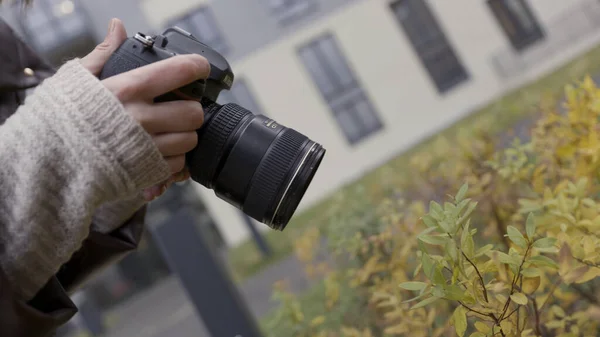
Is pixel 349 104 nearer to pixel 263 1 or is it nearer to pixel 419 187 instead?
pixel 263 1

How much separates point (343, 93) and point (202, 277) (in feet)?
25.5

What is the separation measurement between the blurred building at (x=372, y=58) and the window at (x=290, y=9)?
0.02m

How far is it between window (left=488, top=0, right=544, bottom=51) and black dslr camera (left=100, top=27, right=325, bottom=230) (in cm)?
970

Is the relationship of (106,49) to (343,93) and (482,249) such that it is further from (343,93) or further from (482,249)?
(343,93)

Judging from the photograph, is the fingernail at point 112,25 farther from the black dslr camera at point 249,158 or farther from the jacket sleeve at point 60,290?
the jacket sleeve at point 60,290

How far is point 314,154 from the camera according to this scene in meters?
0.79

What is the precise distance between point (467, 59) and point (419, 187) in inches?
329

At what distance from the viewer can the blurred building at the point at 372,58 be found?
9.20 meters

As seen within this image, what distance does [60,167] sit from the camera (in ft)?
1.95

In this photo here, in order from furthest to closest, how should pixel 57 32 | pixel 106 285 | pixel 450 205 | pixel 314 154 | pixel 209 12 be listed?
pixel 106 285 → pixel 209 12 → pixel 57 32 → pixel 314 154 → pixel 450 205

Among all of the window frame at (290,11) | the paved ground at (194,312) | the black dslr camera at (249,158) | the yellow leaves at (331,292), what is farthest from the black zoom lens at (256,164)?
the window frame at (290,11)

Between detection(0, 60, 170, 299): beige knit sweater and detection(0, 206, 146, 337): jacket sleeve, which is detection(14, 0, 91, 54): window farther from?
detection(0, 60, 170, 299): beige knit sweater

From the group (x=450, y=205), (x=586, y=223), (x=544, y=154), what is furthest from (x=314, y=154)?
(x=544, y=154)

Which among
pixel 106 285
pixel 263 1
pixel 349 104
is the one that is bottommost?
pixel 106 285
